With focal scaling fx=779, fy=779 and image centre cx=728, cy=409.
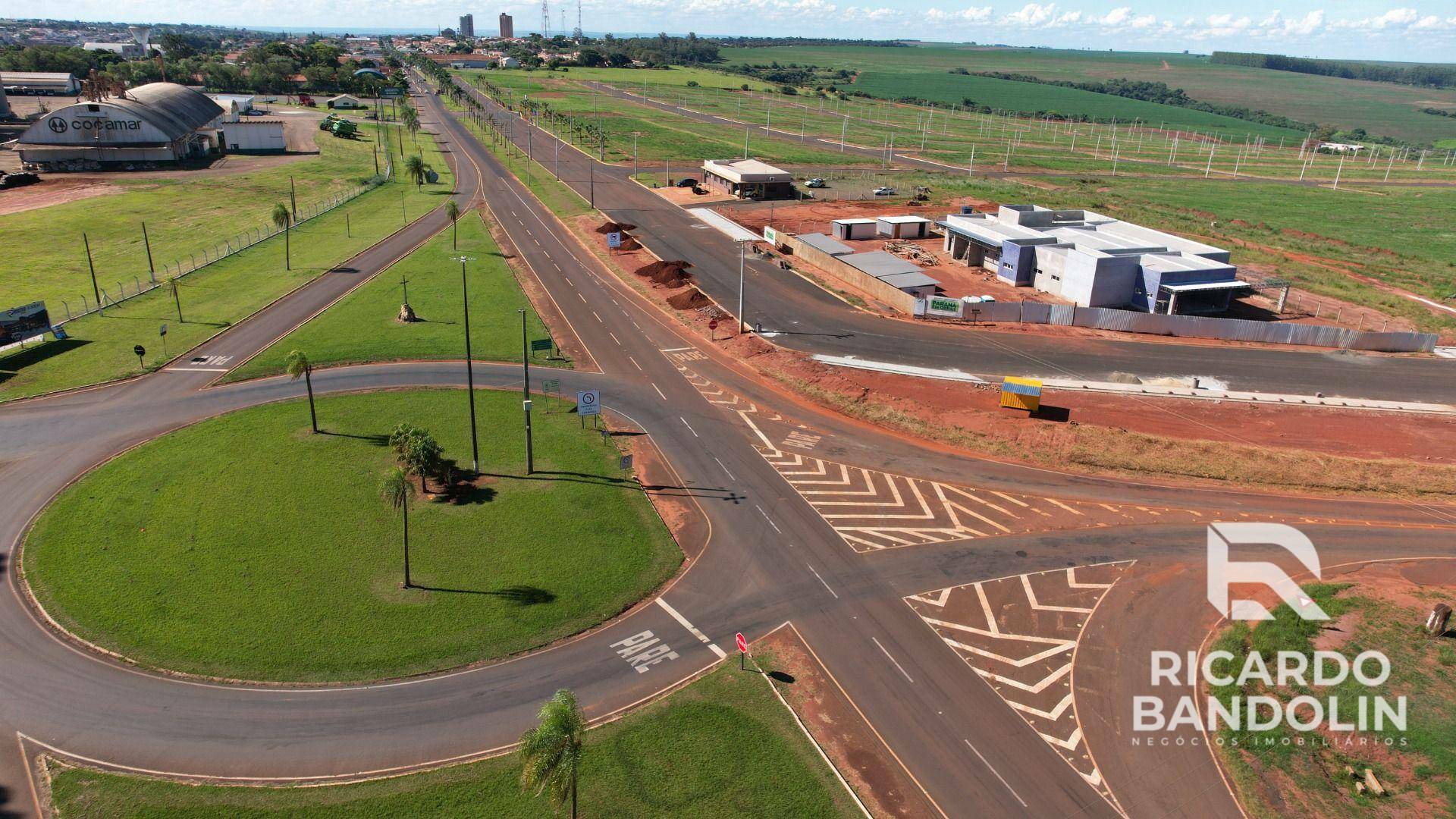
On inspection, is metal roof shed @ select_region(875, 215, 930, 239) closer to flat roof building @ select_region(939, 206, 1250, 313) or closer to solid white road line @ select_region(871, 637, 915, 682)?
flat roof building @ select_region(939, 206, 1250, 313)

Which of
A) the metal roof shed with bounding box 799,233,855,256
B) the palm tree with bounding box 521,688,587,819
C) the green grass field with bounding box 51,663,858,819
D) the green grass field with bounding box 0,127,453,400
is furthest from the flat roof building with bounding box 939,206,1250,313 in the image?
the green grass field with bounding box 0,127,453,400

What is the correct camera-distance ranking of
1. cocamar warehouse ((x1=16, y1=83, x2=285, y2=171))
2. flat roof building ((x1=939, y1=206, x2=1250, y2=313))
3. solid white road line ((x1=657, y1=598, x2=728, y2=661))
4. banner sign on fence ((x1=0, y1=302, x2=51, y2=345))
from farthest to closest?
cocamar warehouse ((x1=16, y1=83, x2=285, y2=171)) → flat roof building ((x1=939, y1=206, x2=1250, y2=313)) → banner sign on fence ((x1=0, y1=302, x2=51, y2=345)) → solid white road line ((x1=657, y1=598, x2=728, y2=661))

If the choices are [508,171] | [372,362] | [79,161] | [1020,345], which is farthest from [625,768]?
[79,161]

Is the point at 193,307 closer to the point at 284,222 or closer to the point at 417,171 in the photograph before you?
the point at 284,222

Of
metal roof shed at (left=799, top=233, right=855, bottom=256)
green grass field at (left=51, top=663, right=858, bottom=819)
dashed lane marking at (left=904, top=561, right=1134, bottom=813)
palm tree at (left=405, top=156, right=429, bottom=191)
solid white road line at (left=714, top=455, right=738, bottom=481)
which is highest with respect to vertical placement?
palm tree at (left=405, top=156, right=429, bottom=191)

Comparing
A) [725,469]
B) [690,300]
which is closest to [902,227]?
[690,300]

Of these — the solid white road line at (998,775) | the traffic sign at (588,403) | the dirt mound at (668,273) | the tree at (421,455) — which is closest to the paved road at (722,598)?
the solid white road line at (998,775)

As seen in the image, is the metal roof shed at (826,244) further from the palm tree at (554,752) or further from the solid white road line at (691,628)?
the palm tree at (554,752)
